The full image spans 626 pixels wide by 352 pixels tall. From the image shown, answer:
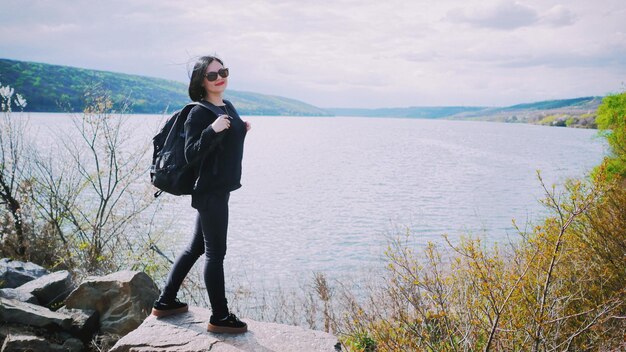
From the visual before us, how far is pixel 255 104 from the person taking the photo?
146 meters

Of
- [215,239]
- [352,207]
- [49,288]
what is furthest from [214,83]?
[352,207]

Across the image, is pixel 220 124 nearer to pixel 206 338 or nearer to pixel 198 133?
pixel 198 133

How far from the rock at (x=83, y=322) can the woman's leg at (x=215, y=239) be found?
9.76 ft

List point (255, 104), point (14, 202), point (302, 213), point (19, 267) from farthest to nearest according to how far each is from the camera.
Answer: point (255, 104), point (302, 213), point (14, 202), point (19, 267)

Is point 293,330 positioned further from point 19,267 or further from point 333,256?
point 333,256

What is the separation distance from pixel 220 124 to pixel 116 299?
3.91m

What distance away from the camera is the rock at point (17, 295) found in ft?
19.3

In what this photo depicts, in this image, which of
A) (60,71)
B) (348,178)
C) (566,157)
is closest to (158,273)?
(348,178)

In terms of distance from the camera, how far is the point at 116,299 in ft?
20.1

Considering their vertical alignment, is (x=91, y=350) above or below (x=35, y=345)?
below

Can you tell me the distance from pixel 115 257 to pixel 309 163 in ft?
125

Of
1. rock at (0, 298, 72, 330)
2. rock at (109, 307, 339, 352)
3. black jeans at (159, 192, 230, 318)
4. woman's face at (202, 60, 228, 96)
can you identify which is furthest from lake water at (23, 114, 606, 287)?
rock at (0, 298, 72, 330)

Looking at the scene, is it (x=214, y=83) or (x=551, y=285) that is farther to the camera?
(x=551, y=285)

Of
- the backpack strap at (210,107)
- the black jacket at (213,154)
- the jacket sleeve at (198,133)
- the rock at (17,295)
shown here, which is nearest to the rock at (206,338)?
the black jacket at (213,154)
